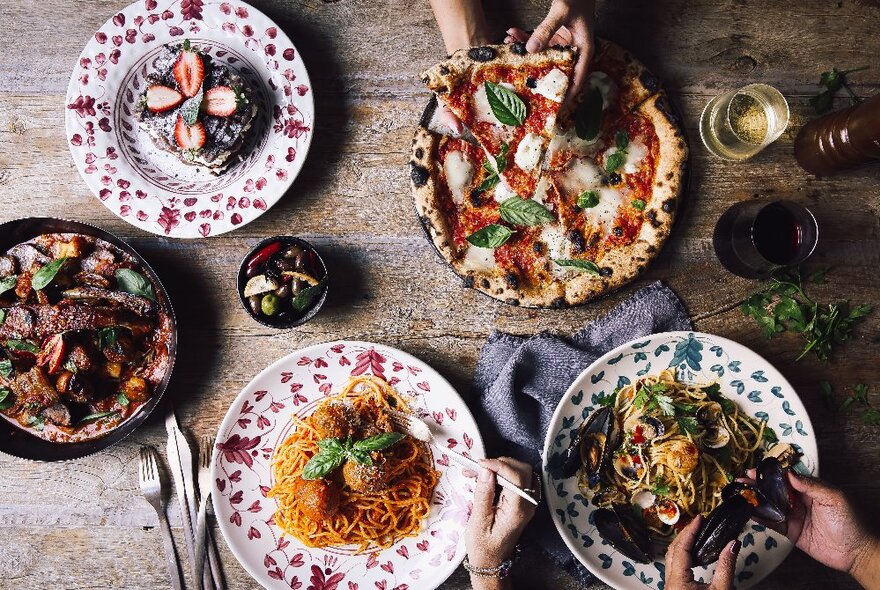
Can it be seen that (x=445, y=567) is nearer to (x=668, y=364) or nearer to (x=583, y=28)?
(x=668, y=364)

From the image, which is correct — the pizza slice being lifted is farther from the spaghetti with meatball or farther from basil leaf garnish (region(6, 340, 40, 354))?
basil leaf garnish (region(6, 340, 40, 354))

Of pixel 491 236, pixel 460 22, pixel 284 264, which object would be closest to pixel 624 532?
pixel 491 236

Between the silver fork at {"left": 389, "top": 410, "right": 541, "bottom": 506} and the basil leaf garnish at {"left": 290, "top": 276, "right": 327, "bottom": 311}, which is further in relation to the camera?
the basil leaf garnish at {"left": 290, "top": 276, "right": 327, "bottom": 311}

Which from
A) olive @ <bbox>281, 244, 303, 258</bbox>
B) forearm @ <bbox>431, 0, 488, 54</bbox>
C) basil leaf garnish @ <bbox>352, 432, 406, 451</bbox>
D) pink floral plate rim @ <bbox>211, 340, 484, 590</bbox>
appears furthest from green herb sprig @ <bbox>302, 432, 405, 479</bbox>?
forearm @ <bbox>431, 0, 488, 54</bbox>

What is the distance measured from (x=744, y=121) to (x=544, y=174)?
105cm

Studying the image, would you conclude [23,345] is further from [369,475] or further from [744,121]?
[744,121]

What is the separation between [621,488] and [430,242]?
1532 millimetres

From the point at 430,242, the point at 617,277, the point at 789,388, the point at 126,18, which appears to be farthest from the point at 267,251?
Answer: the point at 789,388

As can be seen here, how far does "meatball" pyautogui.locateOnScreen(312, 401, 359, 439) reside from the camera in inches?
123

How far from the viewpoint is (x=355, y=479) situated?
309cm

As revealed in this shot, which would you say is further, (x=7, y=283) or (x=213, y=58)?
(x=213, y=58)

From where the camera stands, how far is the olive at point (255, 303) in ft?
10.1

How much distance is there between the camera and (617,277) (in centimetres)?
311

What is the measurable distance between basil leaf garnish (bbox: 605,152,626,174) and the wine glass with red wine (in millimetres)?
686
